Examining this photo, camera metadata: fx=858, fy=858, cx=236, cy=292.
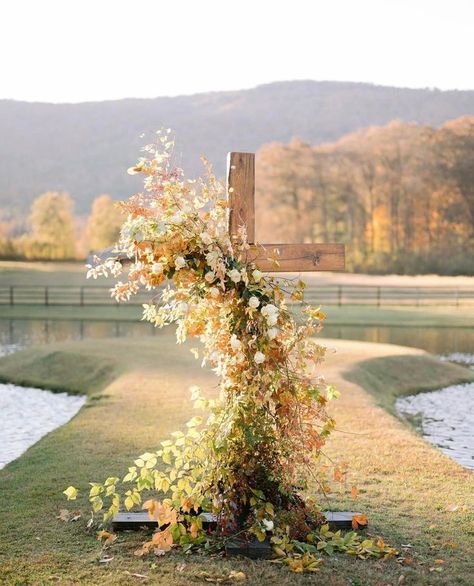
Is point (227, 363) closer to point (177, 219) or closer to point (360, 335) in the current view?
point (177, 219)

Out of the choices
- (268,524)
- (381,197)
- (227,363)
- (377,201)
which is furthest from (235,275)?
(381,197)

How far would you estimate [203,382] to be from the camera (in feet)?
48.8

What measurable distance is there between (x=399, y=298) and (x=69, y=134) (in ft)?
262

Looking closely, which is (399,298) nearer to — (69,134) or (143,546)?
(143,546)

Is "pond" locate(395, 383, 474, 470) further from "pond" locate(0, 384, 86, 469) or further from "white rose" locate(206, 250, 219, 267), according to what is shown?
"white rose" locate(206, 250, 219, 267)

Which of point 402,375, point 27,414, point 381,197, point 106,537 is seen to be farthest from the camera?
point 381,197

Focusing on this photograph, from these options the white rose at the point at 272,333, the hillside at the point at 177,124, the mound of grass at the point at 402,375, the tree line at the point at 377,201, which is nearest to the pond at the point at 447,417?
the mound of grass at the point at 402,375

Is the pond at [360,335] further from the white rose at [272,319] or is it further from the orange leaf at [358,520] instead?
the white rose at [272,319]

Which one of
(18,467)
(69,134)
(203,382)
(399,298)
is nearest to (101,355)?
(203,382)

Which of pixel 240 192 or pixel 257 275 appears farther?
pixel 240 192

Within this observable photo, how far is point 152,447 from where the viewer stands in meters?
9.78

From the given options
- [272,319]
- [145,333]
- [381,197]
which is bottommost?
[145,333]

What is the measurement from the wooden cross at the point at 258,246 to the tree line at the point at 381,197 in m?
51.3

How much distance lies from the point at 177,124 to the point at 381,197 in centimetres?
5564
